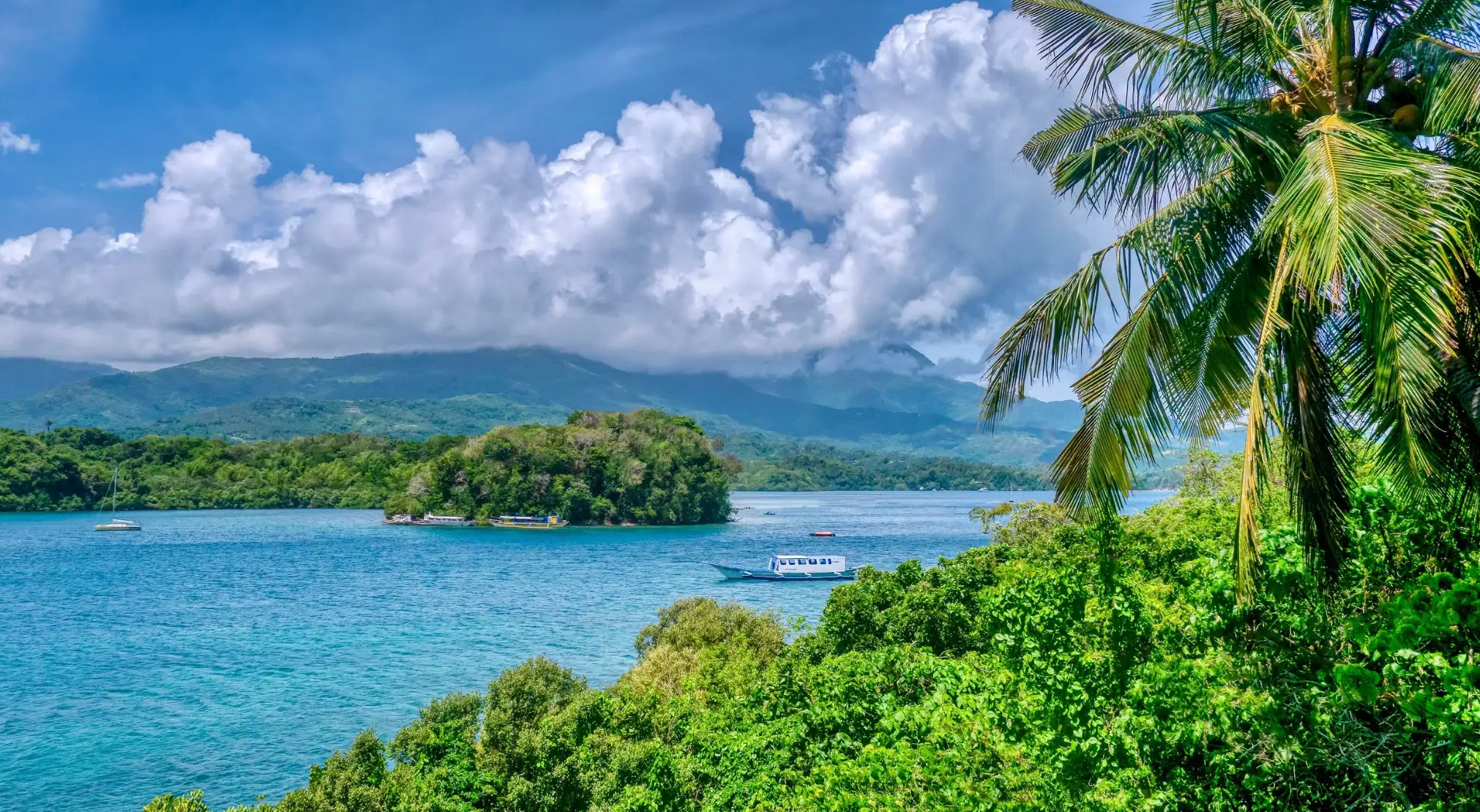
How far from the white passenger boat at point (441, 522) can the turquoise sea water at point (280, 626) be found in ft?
11.3

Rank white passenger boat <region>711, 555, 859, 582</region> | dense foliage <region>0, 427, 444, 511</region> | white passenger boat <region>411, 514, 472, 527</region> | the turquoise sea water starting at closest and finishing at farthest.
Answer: the turquoise sea water
white passenger boat <region>711, 555, 859, 582</region>
white passenger boat <region>411, 514, 472, 527</region>
dense foliage <region>0, 427, 444, 511</region>

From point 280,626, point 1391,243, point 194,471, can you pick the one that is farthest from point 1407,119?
point 194,471

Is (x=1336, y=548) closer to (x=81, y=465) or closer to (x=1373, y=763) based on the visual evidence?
(x=1373, y=763)

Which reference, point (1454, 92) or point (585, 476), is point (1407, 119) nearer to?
point (1454, 92)

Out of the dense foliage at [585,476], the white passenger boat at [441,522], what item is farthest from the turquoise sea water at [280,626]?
the dense foliage at [585,476]

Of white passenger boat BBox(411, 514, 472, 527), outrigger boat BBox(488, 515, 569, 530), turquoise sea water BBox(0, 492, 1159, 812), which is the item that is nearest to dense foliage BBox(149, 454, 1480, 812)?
turquoise sea water BBox(0, 492, 1159, 812)

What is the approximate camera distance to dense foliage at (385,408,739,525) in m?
88.8

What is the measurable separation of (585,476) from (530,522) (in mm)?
7089

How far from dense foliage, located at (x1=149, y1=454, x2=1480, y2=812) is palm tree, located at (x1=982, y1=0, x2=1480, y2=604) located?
63cm

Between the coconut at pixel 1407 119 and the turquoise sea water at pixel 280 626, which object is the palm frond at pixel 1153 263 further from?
the turquoise sea water at pixel 280 626

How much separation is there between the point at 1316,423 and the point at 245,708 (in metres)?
29.9

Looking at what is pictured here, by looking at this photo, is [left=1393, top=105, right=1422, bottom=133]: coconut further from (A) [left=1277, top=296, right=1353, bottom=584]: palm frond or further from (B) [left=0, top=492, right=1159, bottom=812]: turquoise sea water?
(B) [left=0, top=492, right=1159, bottom=812]: turquoise sea water

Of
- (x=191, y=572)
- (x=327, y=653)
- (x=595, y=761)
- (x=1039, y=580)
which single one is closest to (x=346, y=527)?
(x=191, y=572)

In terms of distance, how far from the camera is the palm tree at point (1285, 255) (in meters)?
4.58
